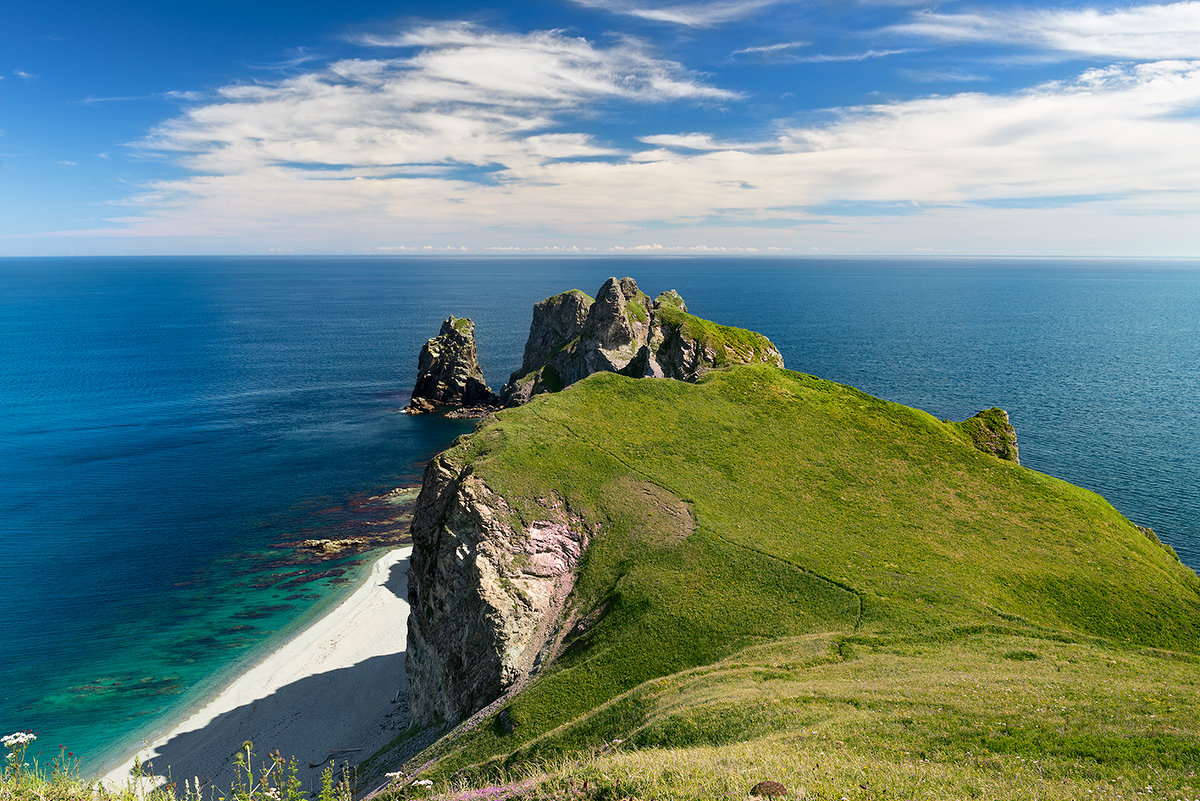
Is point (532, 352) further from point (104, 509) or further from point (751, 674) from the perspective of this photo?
point (751, 674)

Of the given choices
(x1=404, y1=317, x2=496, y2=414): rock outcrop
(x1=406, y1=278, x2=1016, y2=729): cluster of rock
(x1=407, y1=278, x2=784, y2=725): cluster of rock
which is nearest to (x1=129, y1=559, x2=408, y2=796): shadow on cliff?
(x1=406, y1=278, x2=1016, y2=729): cluster of rock

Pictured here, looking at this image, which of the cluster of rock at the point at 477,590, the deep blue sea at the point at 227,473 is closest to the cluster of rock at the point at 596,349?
the deep blue sea at the point at 227,473

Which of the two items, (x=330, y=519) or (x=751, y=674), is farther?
(x=330, y=519)

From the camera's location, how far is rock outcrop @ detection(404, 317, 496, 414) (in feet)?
433

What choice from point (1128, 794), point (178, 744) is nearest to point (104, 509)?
point (178, 744)

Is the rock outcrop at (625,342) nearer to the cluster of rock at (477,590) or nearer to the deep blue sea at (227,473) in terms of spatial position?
the deep blue sea at (227,473)

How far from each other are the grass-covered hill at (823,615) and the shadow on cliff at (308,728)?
16.8 m

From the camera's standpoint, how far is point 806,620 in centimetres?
3331

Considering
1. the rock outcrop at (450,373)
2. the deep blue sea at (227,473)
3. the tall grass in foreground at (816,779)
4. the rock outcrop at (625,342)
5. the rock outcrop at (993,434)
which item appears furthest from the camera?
the rock outcrop at (450,373)

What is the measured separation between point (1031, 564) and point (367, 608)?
57.6 meters

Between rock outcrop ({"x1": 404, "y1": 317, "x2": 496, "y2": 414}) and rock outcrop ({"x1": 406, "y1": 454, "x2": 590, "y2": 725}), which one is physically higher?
rock outcrop ({"x1": 404, "y1": 317, "x2": 496, "y2": 414})

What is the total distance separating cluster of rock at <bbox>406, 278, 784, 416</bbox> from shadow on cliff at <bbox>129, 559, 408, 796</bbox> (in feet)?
148

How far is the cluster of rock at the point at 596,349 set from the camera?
263 ft

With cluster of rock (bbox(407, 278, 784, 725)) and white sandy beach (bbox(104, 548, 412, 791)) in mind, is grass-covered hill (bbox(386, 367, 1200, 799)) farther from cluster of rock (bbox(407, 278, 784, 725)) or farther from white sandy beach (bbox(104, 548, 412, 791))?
white sandy beach (bbox(104, 548, 412, 791))
